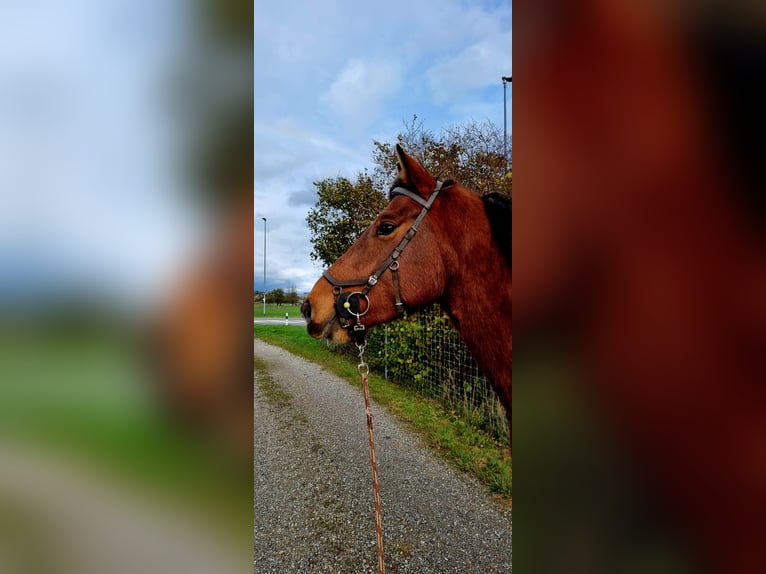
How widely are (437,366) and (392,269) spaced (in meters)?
3.94

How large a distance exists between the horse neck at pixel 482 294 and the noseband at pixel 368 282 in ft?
0.54

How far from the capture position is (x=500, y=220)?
1.71 m

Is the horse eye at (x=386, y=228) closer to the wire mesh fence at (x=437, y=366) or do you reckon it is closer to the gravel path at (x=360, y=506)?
the gravel path at (x=360, y=506)

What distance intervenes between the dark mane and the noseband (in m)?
0.26

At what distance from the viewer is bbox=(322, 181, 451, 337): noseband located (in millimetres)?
1768

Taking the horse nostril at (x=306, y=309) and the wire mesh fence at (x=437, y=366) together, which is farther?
the wire mesh fence at (x=437, y=366)

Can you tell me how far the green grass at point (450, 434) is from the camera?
3.30 metres
